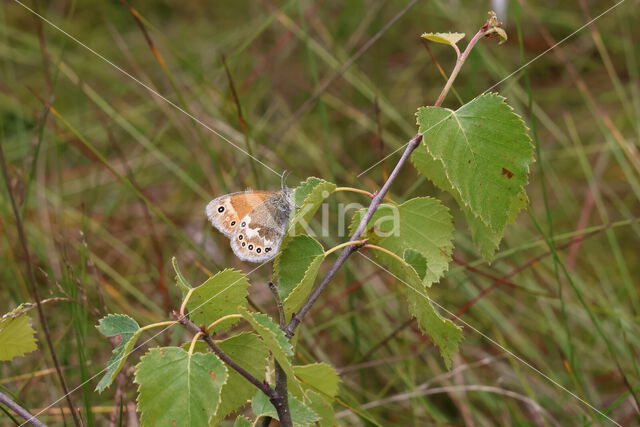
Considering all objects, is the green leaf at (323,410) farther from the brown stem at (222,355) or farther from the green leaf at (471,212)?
the green leaf at (471,212)

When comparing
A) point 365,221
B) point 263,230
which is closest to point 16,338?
point 263,230

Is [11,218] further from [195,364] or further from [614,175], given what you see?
[614,175]

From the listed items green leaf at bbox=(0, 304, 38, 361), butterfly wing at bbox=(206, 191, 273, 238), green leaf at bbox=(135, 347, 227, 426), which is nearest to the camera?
green leaf at bbox=(135, 347, 227, 426)

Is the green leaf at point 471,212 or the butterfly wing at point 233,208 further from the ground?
the green leaf at point 471,212

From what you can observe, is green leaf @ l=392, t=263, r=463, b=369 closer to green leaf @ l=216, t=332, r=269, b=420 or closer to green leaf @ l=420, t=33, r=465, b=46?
green leaf @ l=216, t=332, r=269, b=420

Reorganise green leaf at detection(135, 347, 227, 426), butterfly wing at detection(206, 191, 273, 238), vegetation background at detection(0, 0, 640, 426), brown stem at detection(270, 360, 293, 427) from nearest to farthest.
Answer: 1. green leaf at detection(135, 347, 227, 426)
2. brown stem at detection(270, 360, 293, 427)
3. butterfly wing at detection(206, 191, 273, 238)
4. vegetation background at detection(0, 0, 640, 426)

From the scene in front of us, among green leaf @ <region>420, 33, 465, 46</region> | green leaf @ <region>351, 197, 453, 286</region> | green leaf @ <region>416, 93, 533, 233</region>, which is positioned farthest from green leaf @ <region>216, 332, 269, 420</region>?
green leaf @ <region>420, 33, 465, 46</region>

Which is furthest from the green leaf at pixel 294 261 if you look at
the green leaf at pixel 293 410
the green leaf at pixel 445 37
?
the green leaf at pixel 445 37
